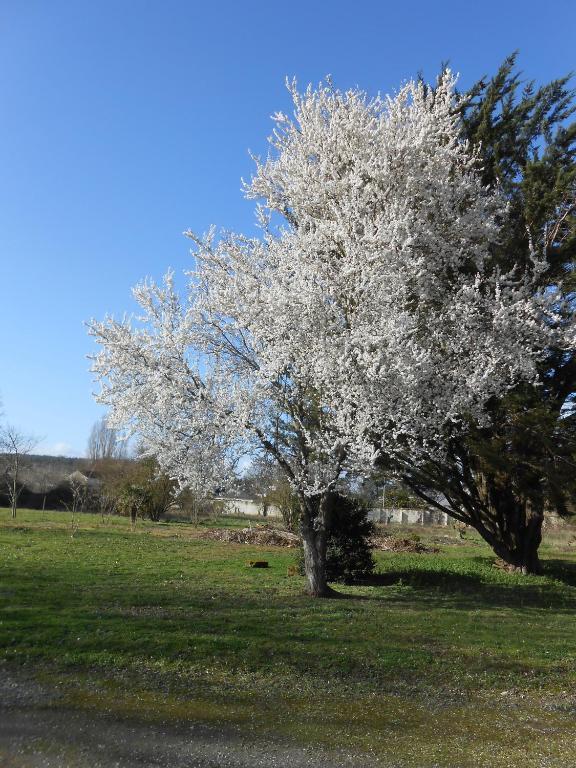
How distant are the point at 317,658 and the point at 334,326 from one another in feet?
17.4

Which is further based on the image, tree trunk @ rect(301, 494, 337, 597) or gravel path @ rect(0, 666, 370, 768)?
tree trunk @ rect(301, 494, 337, 597)

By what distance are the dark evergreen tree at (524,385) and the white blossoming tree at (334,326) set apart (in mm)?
1614

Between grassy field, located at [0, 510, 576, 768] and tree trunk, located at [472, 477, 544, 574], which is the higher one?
tree trunk, located at [472, 477, 544, 574]

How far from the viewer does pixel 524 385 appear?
512 inches

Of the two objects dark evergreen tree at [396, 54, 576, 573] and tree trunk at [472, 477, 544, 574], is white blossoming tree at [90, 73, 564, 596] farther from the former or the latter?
tree trunk at [472, 477, 544, 574]

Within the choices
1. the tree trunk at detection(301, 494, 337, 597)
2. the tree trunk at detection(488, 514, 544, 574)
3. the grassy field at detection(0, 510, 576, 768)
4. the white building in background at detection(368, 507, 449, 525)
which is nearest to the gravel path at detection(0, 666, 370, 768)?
the grassy field at detection(0, 510, 576, 768)

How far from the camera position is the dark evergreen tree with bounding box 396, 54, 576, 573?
1273cm

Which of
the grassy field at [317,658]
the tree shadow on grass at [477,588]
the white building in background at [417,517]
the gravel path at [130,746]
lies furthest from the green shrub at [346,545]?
the white building in background at [417,517]

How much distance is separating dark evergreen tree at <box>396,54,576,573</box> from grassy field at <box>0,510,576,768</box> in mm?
2768

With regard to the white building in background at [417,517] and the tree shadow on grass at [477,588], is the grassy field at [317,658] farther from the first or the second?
the white building in background at [417,517]

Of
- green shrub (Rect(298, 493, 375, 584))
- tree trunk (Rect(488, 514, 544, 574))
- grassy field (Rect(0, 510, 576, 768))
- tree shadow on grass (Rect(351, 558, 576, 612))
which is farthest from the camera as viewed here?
tree trunk (Rect(488, 514, 544, 574))

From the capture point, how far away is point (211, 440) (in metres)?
10.4

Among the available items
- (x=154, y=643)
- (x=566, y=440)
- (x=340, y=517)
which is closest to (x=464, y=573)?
(x=340, y=517)

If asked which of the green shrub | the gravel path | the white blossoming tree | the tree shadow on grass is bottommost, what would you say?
the tree shadow on grass
